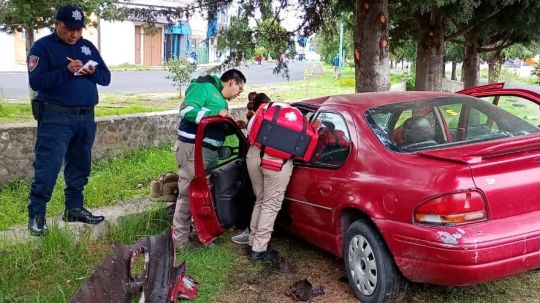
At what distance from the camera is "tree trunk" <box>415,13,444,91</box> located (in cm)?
987

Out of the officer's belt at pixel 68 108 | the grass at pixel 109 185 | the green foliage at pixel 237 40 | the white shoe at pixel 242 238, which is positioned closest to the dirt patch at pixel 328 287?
the white shoe at pixel 242 238

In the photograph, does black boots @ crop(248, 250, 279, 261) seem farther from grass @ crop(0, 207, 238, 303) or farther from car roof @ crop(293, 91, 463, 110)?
car roof @ crop(293, 91, 463, 110)

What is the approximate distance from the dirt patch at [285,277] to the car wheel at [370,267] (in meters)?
0.20

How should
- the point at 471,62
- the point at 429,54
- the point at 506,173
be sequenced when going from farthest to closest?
the point at 471,62 → the point at 429,54 → the point at 506,173

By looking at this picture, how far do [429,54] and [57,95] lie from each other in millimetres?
7411

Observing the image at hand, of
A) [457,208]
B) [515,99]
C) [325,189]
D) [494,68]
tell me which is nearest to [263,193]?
[325,189]

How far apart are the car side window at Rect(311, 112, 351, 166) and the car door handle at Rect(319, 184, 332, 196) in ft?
0.55

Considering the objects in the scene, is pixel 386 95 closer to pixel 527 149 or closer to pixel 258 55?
pixel 527 149

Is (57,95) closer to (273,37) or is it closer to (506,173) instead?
(506,173)

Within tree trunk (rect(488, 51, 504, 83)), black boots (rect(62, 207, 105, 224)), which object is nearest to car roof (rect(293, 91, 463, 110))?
black boots (rect(62, 207, 105, 224))

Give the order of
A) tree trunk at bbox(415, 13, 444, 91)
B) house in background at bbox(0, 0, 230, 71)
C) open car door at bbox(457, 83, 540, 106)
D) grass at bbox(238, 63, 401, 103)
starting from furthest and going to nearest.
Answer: house in background at bbox(0, 0, 230, 71) → grass at bbox(238, 63, 401, 103) → tree trunk at bbox(415, 13, 444, 91) → open car door at bbox(457, 83, 540, 106)

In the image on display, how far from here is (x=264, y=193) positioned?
4469 millimetres

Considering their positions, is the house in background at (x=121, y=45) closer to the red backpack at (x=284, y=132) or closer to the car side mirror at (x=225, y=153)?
the car side mirror at (x=225, y=153)

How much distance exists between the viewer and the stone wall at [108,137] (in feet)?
19.8
